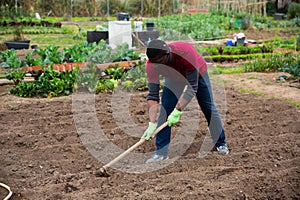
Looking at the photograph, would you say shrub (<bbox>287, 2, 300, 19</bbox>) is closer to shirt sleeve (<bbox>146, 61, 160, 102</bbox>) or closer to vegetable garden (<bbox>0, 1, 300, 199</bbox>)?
vegetable garden (<bbox>0, 1, 300, 199</bbox>)

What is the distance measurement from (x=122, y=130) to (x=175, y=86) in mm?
1325

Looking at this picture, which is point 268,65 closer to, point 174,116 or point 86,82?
point 86,82

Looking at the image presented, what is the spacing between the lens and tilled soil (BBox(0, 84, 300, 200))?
3.55 meters

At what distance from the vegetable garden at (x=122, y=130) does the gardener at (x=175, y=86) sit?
0.27 metres

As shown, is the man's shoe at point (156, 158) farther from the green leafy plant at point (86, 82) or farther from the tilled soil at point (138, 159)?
the green leafy plant at point (86, 82)

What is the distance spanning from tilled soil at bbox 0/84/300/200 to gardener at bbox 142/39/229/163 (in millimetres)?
260

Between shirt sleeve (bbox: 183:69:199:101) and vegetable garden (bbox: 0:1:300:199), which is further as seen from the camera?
shirt sleeve (bbox: 183:69:199:101)

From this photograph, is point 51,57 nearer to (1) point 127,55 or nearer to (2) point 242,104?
(1) point 127,55

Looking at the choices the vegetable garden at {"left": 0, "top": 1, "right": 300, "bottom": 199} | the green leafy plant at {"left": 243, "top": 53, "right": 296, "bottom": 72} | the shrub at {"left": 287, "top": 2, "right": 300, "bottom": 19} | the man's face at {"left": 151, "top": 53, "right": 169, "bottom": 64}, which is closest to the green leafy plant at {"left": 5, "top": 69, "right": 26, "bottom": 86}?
the vegetable garden at {"left": 0, "top": 1, "right": 300, "bottom": 199}

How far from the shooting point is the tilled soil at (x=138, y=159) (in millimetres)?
3553

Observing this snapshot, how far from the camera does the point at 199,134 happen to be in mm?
5086

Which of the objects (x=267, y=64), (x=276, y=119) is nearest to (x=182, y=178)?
(x=276, y=119)

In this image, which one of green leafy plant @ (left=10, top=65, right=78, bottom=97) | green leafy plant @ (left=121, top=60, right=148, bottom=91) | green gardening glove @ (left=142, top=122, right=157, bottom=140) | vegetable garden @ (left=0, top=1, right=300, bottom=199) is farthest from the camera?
green leafy plant @ (left=121, top=60, right=148, bottom=91)

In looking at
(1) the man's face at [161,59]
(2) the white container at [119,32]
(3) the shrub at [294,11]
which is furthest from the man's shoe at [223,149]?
(3) the shrub at [294,11]
